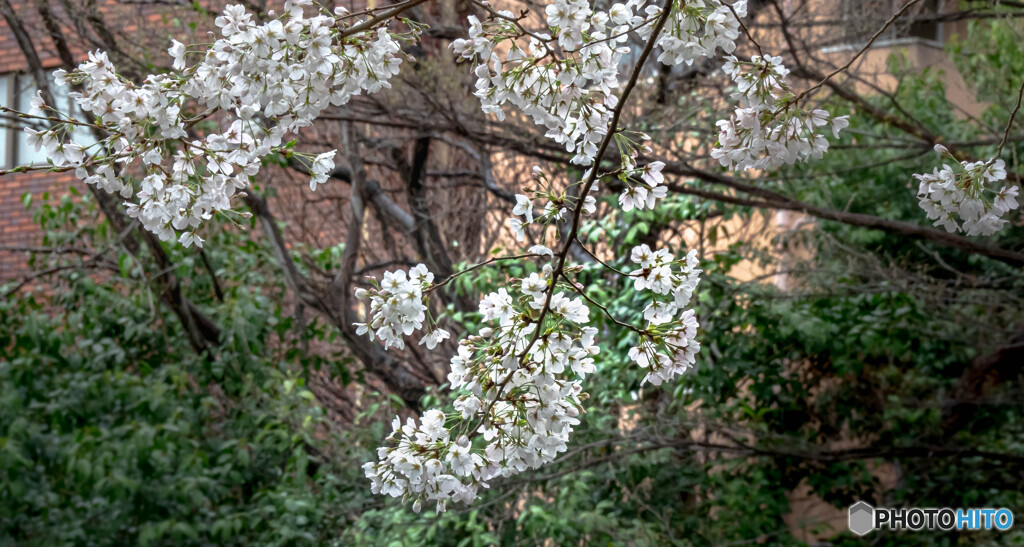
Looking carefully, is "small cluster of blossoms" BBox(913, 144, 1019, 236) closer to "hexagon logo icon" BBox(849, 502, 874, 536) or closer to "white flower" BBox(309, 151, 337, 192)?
"white flower" BBox(309, 151, 337, 192)

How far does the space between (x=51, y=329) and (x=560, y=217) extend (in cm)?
399

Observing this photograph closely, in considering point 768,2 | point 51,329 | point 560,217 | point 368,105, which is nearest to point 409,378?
point 368,105

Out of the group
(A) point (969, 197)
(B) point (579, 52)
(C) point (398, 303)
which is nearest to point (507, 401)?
(C) point (398, 303)

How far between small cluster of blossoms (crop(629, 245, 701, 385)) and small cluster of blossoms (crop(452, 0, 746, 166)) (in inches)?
9.0

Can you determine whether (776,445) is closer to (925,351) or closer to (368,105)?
(925,351)

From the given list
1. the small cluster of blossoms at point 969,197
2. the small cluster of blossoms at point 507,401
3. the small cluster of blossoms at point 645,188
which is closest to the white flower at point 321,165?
the small cluster of blossoms at point 507,401

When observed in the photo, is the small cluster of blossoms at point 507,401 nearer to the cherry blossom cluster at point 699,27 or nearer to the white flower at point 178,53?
the cherry blossom cluster at point 699,27

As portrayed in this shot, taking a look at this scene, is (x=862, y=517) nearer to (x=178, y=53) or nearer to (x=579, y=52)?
(x=579, y=52)

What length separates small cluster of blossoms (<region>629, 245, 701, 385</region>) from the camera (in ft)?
4.91

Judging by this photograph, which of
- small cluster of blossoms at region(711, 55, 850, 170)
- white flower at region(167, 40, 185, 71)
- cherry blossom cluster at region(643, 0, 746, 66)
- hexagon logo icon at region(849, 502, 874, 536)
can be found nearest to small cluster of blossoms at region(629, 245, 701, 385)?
small cluster of blossoms at region(711, 55, 850, 170)

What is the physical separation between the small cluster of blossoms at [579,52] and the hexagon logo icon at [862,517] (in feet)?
12.3

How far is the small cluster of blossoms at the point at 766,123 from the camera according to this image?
5.04ft

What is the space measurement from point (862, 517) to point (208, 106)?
420 centimetres

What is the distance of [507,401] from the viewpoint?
61.4 inches
